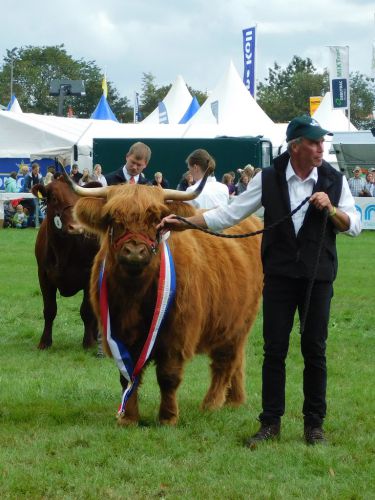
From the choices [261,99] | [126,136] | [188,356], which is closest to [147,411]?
[188,356]

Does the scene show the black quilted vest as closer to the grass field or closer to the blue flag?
the grass field

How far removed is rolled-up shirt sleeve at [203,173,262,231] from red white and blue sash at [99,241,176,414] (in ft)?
1.44

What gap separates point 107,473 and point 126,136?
29.1 metres

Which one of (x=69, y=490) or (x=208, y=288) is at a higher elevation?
(x=208, y=288)

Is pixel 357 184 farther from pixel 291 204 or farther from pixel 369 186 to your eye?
pixel 291 204

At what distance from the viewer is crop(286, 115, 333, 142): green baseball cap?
19.1ft

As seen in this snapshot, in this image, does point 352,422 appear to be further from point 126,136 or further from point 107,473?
point 126,136

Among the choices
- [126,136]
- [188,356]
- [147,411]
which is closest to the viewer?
[188,356]

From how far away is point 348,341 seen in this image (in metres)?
10.8

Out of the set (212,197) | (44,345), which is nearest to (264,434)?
(212,197)


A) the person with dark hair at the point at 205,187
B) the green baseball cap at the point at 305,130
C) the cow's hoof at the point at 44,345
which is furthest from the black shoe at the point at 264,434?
the cow's hoof at the point at 44,345

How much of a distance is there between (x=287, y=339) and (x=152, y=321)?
0.97 meters

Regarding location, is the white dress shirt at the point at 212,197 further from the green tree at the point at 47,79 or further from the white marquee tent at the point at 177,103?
the green tree at the point at 47,79

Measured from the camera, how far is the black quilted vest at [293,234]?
19.4 feet
